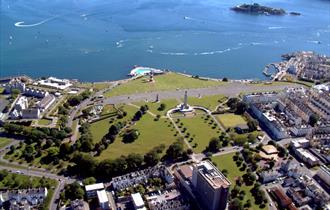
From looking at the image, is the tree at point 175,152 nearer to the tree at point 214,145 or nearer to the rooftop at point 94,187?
the tree at point 214,145

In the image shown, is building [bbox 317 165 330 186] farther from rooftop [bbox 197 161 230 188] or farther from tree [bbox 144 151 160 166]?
tree [bbox 144 151 160 166]

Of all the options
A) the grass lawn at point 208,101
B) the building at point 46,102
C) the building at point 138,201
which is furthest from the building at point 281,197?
the building at point 46,102

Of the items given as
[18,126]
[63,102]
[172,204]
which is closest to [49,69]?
[63,102]

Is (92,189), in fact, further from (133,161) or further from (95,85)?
(95,85)

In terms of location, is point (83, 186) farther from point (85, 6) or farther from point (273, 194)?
point (85, 6)

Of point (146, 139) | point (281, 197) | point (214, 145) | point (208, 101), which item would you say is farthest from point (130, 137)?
point (281, 197)
